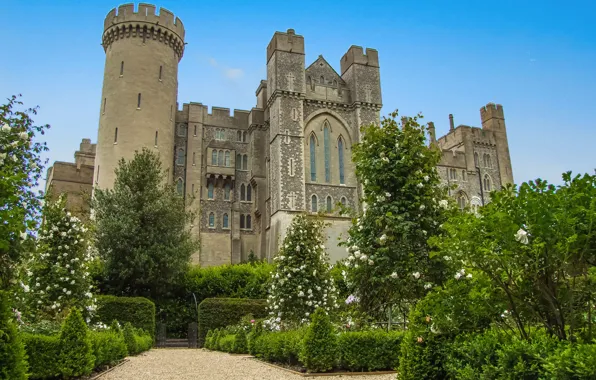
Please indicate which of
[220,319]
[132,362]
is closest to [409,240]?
[132,362]

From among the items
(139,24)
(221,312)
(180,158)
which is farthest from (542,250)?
(180,158)

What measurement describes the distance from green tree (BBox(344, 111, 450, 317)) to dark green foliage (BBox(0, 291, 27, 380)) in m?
5.86

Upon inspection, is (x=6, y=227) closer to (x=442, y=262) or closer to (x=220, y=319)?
(x=442, y=262)

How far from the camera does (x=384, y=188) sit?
10188mm

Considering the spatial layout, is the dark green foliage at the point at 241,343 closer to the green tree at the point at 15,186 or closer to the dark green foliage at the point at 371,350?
the dark green foliage at the point at 371,350

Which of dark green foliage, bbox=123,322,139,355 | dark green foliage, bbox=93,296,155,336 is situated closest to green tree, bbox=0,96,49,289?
dark green foliage, bbox=123,322,139,355

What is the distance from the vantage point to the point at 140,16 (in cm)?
3441

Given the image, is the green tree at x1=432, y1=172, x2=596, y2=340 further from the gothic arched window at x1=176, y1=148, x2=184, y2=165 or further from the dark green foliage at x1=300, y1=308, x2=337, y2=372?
the gothic arched window at x1=176, y1=148, x2=184, y2=165

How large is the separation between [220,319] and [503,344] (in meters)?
17.4

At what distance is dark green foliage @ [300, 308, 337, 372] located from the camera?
9758 mm

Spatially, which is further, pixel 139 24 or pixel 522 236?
pixel 139 24

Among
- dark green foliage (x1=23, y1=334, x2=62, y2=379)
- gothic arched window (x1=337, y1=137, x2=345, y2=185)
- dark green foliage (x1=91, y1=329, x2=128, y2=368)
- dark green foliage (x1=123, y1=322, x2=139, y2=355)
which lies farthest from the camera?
gothic arched window (x1=337, y1=137, x2=345, y2=185)

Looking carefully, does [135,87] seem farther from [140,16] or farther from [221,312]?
[221,312]

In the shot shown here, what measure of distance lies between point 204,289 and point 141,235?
4256 millimetres
